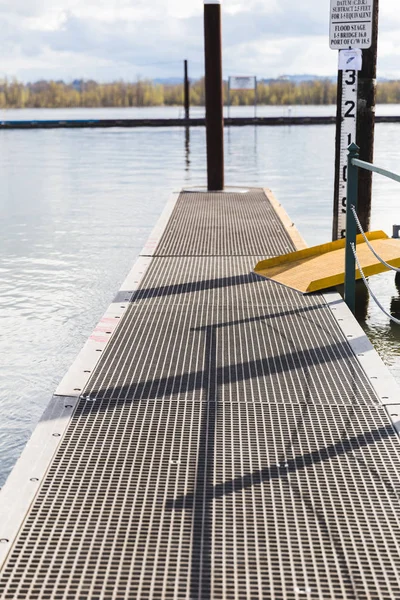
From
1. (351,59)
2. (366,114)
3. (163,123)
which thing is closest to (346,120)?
(366,114)

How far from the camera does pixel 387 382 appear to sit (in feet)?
13.6

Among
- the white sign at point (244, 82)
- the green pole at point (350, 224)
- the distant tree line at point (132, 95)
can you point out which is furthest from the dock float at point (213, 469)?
the distant tree line at point (132, 95)

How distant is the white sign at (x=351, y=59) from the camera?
7230 mm

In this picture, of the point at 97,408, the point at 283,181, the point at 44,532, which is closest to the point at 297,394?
the point at 97,408

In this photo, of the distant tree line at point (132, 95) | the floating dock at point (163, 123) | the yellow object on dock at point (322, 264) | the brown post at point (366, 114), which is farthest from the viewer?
the distant tree line at point (132, 95)

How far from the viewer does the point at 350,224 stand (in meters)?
5.44

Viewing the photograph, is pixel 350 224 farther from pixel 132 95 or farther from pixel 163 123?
pixel 132 95

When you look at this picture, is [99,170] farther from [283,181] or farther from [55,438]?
[55,438]

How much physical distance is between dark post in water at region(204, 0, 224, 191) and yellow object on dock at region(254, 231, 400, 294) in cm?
515

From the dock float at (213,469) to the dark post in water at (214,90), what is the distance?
712 cm

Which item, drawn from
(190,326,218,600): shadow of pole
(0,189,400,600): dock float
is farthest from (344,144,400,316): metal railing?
(190,326,218,600): shadow of pole

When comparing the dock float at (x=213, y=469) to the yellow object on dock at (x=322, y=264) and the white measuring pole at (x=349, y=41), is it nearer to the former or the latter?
the yellow object on dock at (x=322, y=264)

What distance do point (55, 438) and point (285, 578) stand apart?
1.40 meters

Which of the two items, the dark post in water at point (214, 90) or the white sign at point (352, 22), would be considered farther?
the dark post in water at point (214, 90)
